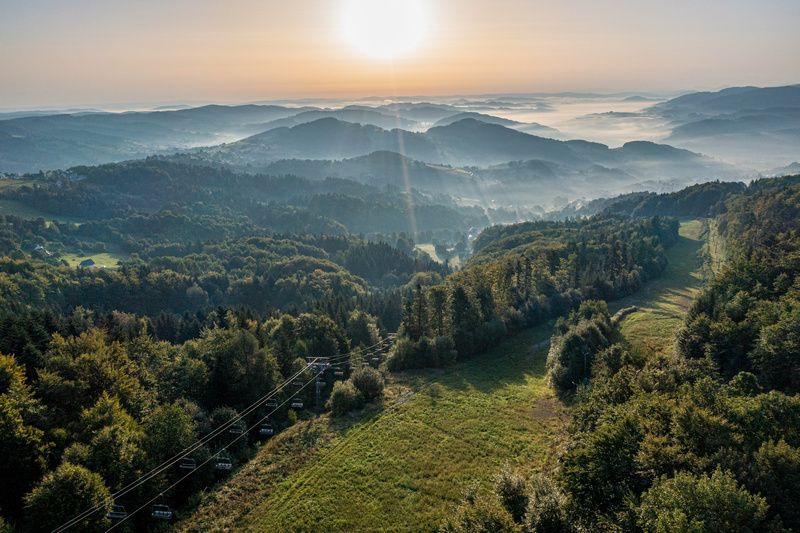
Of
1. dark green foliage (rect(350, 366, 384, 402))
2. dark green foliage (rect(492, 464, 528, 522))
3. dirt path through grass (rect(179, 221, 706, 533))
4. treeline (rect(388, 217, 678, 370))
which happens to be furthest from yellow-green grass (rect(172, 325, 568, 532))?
treeline (rect(388, 217, 678, 370))

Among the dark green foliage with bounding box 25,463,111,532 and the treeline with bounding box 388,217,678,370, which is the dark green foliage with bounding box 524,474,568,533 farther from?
the treeline with bounding box 388,217,678,370

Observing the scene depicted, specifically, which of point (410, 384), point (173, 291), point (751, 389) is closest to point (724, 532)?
point (751, 389)

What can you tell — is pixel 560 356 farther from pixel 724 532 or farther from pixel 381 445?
pixel 724 532

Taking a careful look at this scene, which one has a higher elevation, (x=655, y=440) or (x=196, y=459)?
(x=655, y=440)

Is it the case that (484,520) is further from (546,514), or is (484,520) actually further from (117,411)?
(117,411)

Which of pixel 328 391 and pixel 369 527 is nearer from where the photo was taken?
pixel 369 527

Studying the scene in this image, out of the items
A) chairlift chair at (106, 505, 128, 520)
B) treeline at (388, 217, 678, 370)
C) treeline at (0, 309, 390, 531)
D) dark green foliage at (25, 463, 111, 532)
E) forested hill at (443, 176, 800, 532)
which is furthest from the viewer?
treeline at (388, 217, 678, 370)
